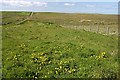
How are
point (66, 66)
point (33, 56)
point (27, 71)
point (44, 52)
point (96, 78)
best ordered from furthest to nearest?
point (44, 52)
point (33, 56)
point (66, 66)
point (27, 71)
point (96, 78)

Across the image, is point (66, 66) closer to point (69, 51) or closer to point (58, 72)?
point (58, 72)

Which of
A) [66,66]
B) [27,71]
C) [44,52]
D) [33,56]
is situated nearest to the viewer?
[27,71]

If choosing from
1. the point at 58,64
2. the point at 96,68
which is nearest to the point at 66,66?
the point at 58,64

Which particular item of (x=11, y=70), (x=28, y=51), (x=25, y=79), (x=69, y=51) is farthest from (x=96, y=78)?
(x=28, y=51)

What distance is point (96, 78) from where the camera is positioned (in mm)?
13008

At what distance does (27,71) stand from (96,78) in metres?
4.09

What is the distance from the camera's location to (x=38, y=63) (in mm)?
15969

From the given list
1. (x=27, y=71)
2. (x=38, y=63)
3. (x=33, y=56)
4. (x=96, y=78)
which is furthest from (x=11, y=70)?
(x=96, y=78)

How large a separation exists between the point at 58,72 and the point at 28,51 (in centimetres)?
637

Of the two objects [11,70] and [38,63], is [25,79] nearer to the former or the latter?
[11,70]

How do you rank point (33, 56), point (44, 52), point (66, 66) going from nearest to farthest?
point (66, 66) → point (33, 56) → point (44, 52)

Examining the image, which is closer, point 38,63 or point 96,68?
point 96,68

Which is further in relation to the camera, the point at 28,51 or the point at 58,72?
the point at 28,51

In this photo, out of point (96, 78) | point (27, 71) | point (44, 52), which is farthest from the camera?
point (44, 52)
